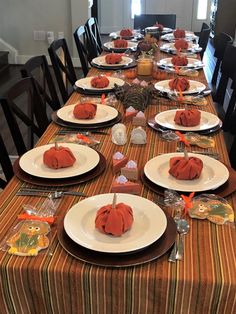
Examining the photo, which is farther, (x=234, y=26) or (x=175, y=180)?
(x=234, y=26)

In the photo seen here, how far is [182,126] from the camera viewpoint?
5.62 feet

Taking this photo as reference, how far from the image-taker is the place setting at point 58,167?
1295 mm

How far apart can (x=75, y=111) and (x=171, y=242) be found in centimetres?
92

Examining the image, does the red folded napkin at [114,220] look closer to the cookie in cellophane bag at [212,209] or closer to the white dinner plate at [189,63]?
the cookie in cellophane bag at [212,209]

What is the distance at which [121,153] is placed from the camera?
151 cm

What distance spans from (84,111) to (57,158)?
0.47 metres

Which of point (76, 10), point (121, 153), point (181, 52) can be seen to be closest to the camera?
point (121, 153)

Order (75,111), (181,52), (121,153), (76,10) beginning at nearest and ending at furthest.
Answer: (121,153), (75,111), (181,52), (76,10)

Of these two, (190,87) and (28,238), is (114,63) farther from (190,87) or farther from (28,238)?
(28,238)

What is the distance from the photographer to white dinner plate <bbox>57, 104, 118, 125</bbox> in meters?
1.75

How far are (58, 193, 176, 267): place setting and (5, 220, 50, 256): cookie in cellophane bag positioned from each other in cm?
5

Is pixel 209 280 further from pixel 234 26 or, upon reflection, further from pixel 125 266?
pixel 234 26

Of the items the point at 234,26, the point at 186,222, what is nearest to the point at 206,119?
the point at 186,222

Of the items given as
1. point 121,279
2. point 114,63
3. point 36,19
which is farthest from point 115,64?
point 36,19
